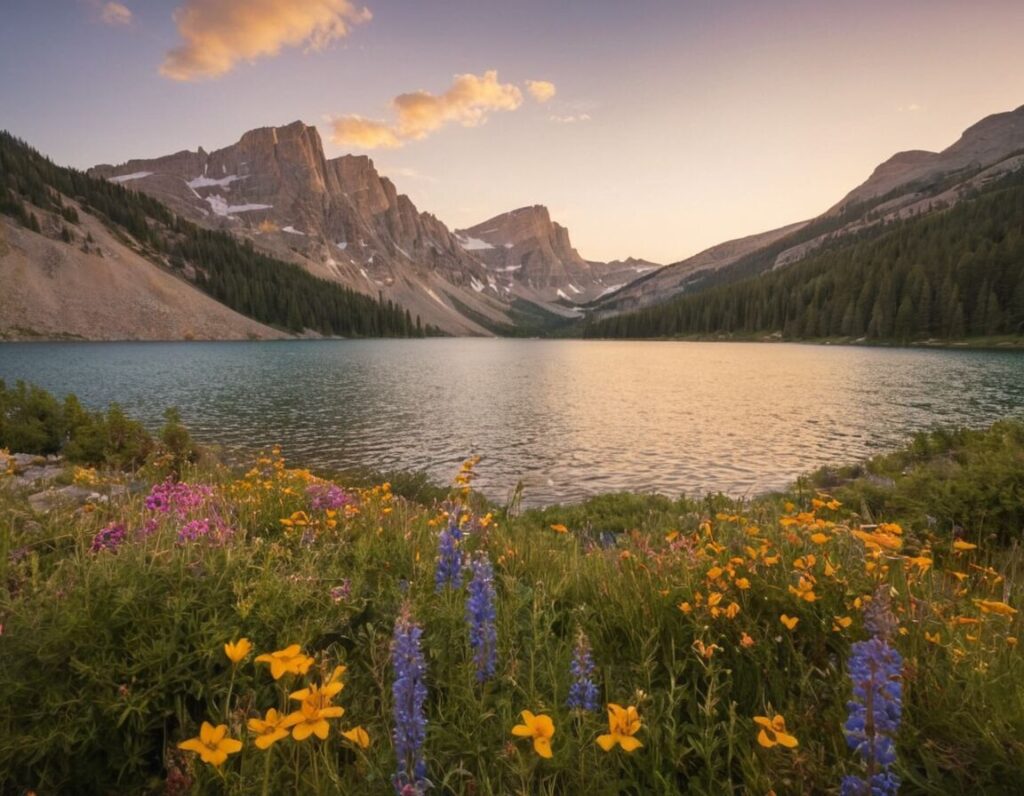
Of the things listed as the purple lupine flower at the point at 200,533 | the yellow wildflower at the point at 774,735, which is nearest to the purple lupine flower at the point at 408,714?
the yellow wildflower at the point at 774,735

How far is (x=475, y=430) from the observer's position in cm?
3167

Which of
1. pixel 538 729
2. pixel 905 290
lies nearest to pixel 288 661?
pixel 538 729

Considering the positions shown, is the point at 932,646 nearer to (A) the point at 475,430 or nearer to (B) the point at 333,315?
(A) the point at 475,430

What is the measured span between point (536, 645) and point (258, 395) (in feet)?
149

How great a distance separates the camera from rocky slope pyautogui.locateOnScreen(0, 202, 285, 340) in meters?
107

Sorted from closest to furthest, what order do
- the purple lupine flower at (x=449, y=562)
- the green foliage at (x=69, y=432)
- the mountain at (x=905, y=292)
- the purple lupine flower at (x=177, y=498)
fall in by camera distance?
the purple lupine flower at (x=449, y=562) < the purple lupine flower at (x=177, y=498) < the green foliage at (x=69, y=432) < the mountain at (x=905, y=292)

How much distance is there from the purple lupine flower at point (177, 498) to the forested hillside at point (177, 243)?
7147 inches

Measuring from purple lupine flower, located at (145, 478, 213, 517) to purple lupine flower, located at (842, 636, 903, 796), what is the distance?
620cm

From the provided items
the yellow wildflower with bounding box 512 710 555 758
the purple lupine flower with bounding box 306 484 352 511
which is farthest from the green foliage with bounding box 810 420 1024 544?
the purple lupine flower with bounding box 306 484 352 511

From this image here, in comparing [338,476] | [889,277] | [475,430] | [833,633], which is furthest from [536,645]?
[889,277]

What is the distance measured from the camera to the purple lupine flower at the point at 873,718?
6.64ft

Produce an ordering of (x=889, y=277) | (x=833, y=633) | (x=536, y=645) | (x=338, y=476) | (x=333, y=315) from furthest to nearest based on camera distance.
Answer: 1. (x=333, y=315)
2. (x=889, y=277)
3. (x=338, y=476)
4. (x=833, y=633)
5. (x=536, y=645)

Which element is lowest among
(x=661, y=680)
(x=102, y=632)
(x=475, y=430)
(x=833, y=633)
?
(x=475, y=430)

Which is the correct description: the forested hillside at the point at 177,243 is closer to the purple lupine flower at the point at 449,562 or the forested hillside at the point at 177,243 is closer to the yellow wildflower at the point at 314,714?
the purple lupine flower at the point at 449,562
